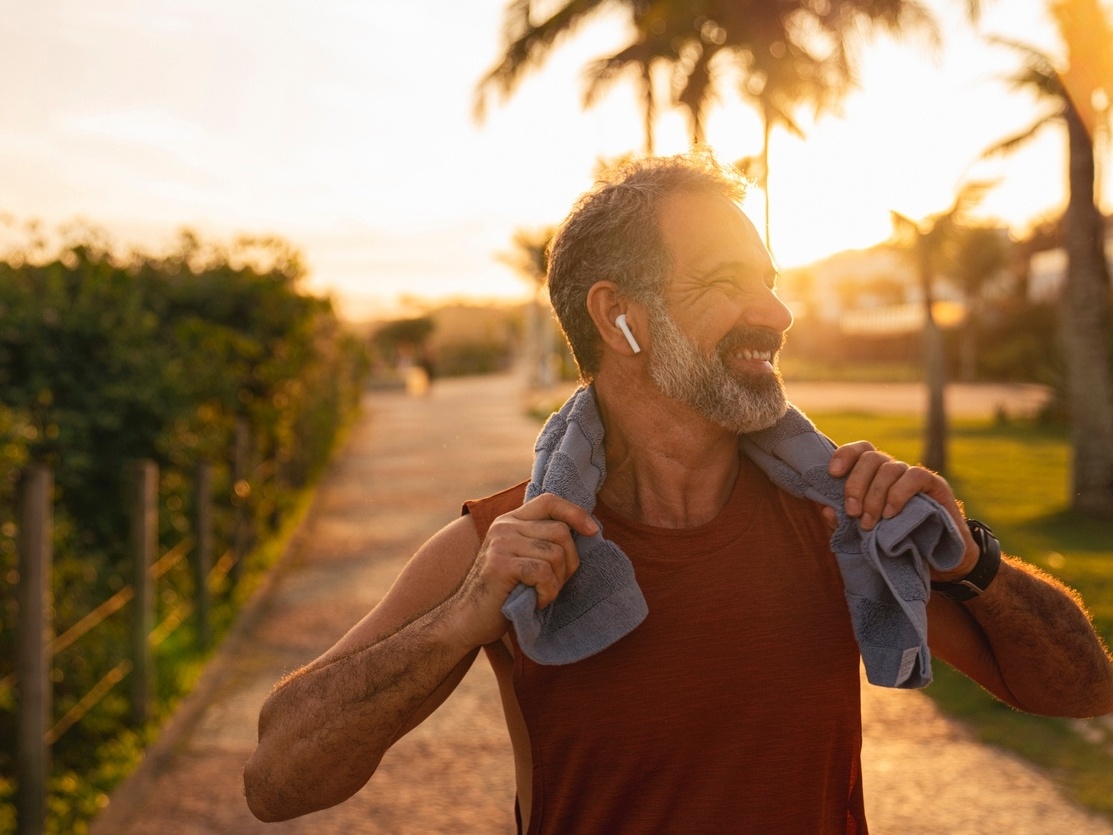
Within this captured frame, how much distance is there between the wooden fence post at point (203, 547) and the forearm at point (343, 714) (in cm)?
615

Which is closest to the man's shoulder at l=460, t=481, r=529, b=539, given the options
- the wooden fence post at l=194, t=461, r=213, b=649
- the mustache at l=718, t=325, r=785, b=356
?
the mustache at l=718, t=325, r=785, b=356

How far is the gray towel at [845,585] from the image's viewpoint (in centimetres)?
199

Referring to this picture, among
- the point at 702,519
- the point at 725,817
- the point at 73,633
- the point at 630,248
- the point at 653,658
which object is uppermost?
the point at 630,248

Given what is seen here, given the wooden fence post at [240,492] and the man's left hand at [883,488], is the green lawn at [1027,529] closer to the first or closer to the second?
the man's left hand at [883,488]

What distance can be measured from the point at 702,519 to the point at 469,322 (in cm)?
15241

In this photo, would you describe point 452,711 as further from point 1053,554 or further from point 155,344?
point 1053,554

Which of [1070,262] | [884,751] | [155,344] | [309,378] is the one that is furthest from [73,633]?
[1070,262]

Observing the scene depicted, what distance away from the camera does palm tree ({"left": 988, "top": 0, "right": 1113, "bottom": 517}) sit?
13977 mm

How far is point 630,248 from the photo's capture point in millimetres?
2369

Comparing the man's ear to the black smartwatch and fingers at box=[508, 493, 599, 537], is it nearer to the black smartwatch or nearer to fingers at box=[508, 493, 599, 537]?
fingers at box=[508, 493, 599, 537]

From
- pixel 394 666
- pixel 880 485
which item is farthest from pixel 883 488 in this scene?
pixel 394 666

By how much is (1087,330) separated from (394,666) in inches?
545

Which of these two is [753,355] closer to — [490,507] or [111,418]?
[490,507]

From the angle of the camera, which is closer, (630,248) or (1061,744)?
(630,248)
